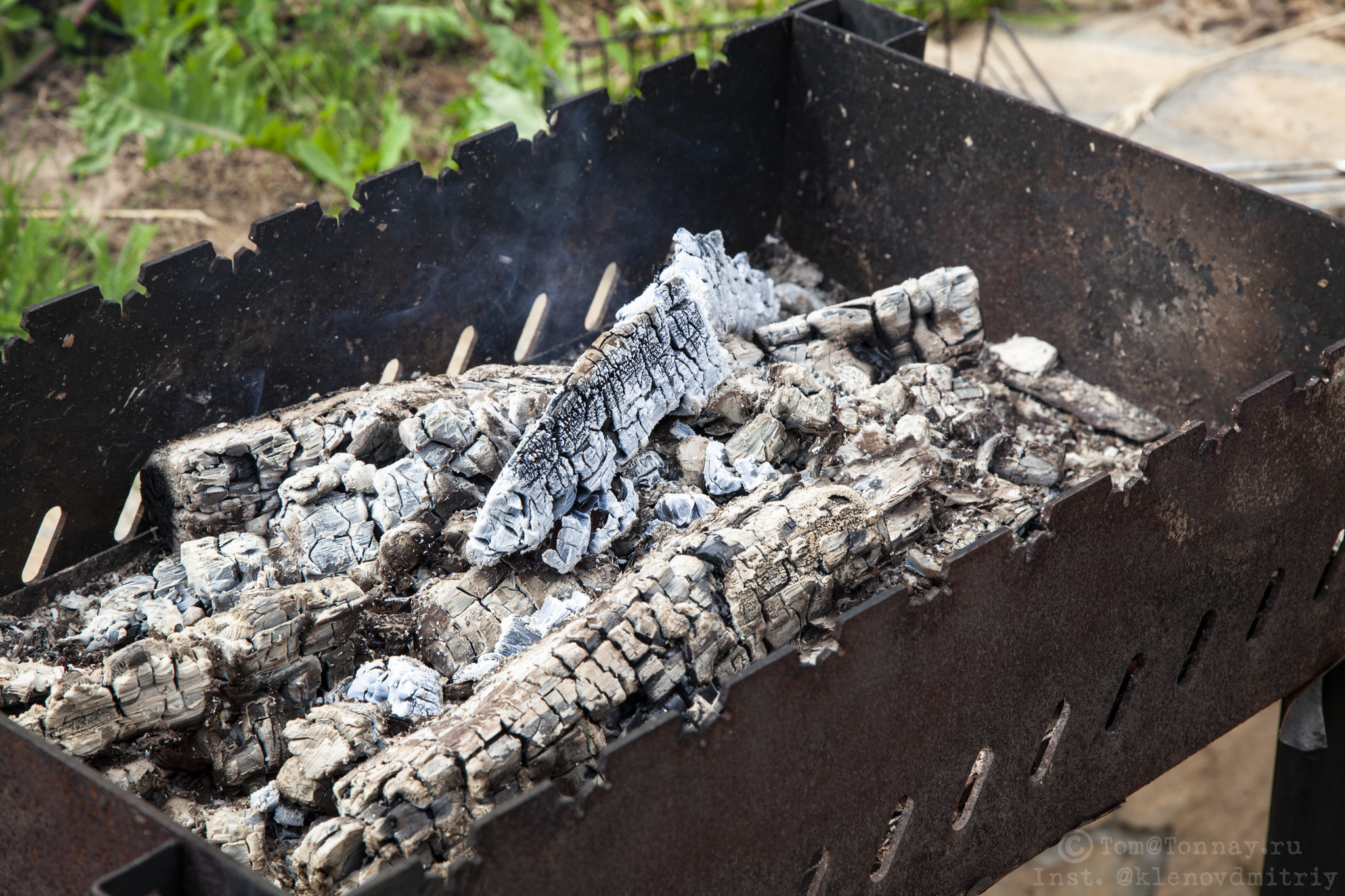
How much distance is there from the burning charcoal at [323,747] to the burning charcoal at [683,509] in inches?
25.8

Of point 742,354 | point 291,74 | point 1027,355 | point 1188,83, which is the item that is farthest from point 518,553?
point 1188,83

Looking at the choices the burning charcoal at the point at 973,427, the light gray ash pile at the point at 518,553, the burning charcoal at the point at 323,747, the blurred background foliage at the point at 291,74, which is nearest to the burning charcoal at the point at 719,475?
the light gray ash pile at the point at 518,553

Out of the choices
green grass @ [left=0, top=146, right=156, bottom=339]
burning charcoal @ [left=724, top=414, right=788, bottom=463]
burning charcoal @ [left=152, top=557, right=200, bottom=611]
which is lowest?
green grass @ [left=0, top=146, right=156, bottom=339]

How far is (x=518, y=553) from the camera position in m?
2.10

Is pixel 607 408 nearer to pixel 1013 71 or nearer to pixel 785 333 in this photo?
pixel 785 333

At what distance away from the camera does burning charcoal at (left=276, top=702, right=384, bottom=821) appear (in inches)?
66.8

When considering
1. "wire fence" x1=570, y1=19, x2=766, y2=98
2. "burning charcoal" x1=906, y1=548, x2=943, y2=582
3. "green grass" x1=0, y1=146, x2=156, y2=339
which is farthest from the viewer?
"wire fence" x1=570, y1=19, x2=766, y2=98

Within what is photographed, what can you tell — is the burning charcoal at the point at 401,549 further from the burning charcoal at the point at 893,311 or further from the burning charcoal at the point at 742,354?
→ the burning charcoal at the point at 893,311

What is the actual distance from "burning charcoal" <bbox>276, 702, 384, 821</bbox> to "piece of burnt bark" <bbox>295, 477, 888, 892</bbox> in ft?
0.19

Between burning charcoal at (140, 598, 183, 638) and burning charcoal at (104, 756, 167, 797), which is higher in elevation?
burning charcoal at (140, 598, 183, 638)

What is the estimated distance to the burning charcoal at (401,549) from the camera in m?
2.10

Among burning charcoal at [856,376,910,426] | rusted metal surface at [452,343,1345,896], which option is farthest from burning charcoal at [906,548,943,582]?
burning charcoal at [856,376,910,426]

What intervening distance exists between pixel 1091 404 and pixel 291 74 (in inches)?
166

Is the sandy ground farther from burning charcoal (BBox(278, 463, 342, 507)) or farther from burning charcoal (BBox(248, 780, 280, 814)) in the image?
burning charcoal (BBox(248, 780, 280, 814))
